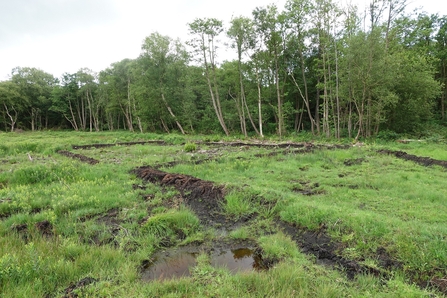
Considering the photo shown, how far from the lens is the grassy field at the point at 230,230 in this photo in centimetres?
358

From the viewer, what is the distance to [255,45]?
75.7 ft

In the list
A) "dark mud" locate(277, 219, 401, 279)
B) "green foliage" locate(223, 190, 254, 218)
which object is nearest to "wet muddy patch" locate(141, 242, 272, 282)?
"dark mud" locate(277, 219, 401, 279)

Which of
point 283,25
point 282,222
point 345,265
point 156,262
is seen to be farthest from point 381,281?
point 283,25

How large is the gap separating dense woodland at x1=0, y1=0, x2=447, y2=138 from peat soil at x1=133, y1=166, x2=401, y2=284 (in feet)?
48.7

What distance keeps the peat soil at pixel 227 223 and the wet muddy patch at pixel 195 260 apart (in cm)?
85

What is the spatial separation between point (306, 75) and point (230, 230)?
25862 millimetres

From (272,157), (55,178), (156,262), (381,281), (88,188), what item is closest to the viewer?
(381,281)

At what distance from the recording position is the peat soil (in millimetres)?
4020

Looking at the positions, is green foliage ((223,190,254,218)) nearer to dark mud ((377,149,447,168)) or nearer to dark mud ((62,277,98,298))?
dark mud ((62,277,98,298))

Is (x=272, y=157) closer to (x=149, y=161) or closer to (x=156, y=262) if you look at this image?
(x=149, y=161)

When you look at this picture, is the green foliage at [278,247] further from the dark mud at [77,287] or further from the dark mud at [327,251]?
the dark mud at [77,287]

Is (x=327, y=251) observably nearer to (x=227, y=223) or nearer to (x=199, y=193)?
(x=227, y=223)

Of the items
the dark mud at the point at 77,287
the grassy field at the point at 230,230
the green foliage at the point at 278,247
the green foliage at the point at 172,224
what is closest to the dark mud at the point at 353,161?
the grassy field at the point at 230,230

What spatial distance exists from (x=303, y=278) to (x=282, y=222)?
2029mm
